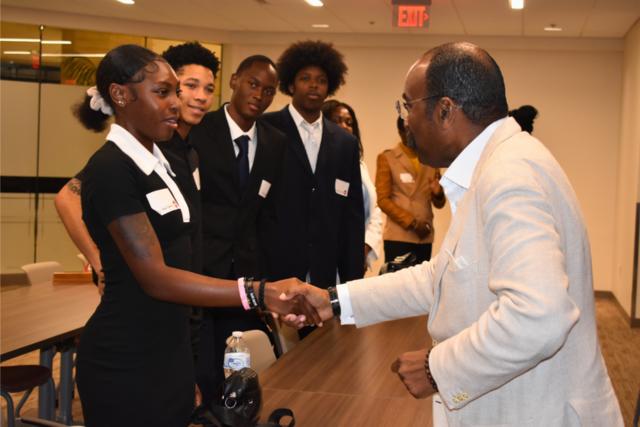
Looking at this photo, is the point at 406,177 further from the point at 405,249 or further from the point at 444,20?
the point at 444,20

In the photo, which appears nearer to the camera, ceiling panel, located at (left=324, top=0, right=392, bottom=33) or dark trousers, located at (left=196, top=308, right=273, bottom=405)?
dark trousers, located at (left=196, top=308, right=273, bottom=405)

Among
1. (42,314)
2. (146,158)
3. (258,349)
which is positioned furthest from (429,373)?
(42,314)

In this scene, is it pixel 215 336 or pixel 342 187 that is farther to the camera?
pixel 342 187

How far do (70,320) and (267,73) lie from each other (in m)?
1.64

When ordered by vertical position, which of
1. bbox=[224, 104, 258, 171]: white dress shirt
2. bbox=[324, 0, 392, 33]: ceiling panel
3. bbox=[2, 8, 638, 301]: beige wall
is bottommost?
bbox=[224, 104, 258, 171]: white dress shirt

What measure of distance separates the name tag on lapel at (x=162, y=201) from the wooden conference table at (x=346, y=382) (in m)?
0.69

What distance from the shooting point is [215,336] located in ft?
12.7

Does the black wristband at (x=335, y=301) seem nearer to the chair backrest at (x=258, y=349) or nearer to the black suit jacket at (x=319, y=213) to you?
the chair backrest at (x=258, y=349)

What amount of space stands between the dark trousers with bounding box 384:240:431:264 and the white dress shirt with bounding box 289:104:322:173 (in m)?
2.33

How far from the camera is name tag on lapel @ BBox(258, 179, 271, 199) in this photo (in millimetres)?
3955

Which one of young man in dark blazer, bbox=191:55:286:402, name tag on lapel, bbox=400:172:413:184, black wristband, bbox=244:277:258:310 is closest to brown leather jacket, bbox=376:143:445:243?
name tag on lapel, bbox=400:172:413:184

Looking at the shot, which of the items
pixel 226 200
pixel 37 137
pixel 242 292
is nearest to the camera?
pixel 242 292

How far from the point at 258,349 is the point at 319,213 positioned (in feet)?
4.59

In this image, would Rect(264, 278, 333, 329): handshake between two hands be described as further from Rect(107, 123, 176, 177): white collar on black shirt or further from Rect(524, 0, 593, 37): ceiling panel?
Rect(524, 0, 593, 37): ceiling panel
